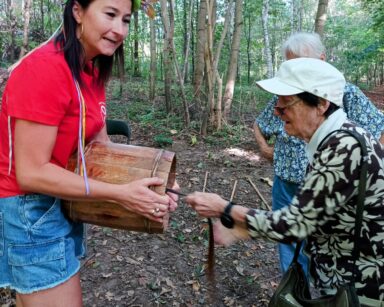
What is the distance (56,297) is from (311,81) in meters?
1.51

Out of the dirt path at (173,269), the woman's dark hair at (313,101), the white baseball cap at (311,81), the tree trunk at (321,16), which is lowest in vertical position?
the dirt path at (173,269)

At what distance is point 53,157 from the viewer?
162 centimetres

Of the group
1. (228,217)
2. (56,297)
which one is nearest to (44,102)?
(56,297)

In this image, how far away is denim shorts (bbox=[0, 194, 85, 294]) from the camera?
1648 mm

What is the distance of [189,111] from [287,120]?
23.5 ft

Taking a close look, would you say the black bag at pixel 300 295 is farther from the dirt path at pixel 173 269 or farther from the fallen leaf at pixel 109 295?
the fallen leaf at pixel 109 295

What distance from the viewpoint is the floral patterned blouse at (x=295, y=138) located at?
2.70 m

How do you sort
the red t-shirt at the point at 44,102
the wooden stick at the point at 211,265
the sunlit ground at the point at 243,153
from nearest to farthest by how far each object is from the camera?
the red t-shirt at the point at 44,102 < the wooden stick at the point at 211,265 < the sunlit ground at the point at 243,153

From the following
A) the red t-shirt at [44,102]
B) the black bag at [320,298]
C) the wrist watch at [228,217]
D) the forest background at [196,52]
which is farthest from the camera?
Answer: the forest background at [196,52]

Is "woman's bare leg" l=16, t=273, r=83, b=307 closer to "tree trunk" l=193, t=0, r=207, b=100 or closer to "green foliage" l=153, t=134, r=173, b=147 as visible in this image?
"green foliage" l=153, t=134, r=173, b=147

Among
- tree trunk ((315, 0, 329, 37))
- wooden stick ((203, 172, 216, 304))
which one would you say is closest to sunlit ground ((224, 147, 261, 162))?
wooden stick ((203, 172, 216, 304))

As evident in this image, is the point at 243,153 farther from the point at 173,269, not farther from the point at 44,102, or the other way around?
the point at 44,102

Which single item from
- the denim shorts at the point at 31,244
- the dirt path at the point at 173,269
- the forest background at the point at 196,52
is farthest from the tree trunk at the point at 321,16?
the denim shorts at the point at 31,244

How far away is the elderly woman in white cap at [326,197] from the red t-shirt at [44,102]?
81 cm
